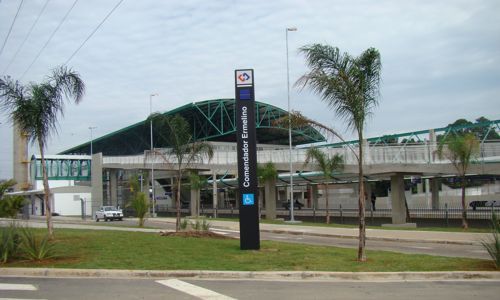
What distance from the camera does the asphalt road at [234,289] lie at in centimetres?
916

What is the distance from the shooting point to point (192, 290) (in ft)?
32.0

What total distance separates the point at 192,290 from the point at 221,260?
3.60m

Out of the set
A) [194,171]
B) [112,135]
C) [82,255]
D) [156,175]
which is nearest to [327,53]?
[82,255]

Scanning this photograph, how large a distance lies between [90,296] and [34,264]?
401 centimetres

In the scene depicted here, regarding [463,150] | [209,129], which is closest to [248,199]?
[463,150]

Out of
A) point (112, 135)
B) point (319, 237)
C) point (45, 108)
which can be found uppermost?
point (112, 135)

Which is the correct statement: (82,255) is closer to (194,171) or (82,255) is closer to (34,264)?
(34,264)

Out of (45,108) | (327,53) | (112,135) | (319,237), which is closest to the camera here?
(327,53)

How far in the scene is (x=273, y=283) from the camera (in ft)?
34.9

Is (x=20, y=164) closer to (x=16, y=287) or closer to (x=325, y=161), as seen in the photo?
(x=325, y=161)

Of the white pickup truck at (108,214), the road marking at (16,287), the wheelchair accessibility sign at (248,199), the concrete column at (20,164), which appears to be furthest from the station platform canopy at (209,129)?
the road marking at (16,287)

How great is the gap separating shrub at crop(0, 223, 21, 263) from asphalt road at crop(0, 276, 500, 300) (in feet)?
5.71

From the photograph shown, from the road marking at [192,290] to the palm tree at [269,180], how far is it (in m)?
34.2

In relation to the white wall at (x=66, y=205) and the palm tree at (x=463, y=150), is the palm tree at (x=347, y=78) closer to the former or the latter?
the palm tree at (x=463, y=150)
